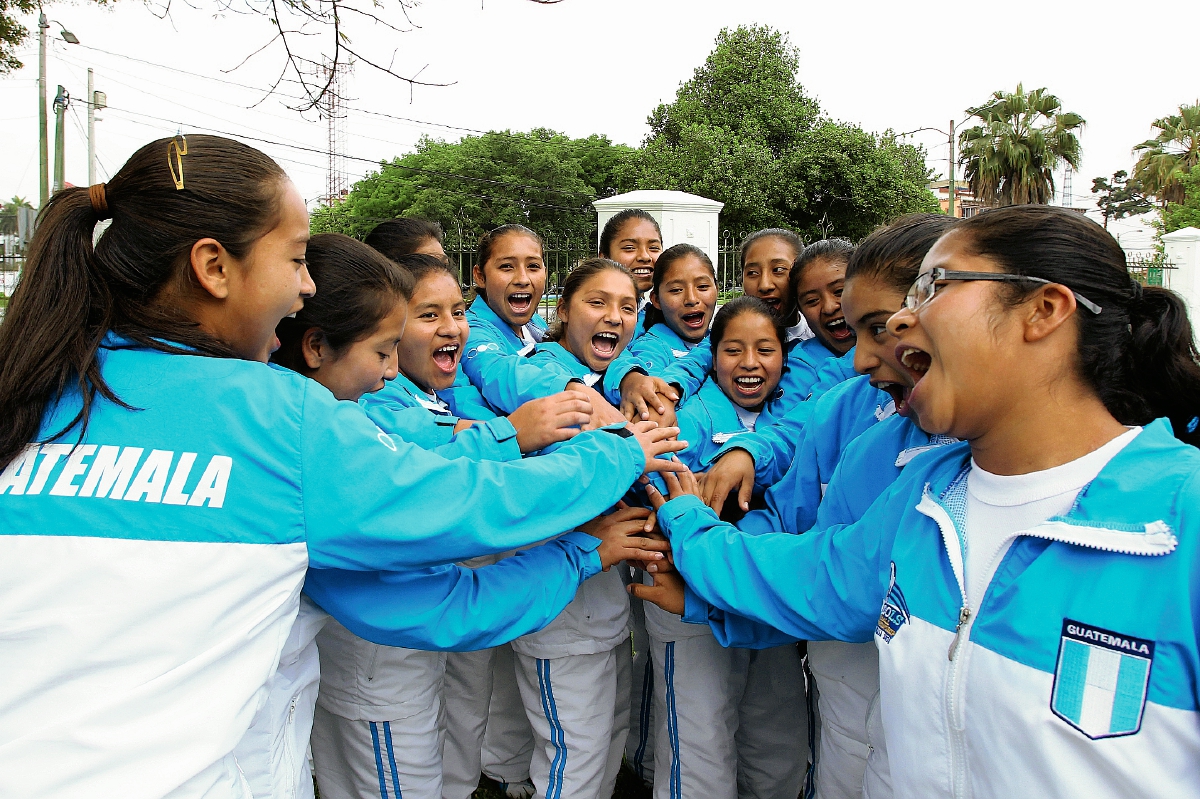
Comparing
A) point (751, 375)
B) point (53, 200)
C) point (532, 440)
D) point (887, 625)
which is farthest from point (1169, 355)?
point (53, 200)

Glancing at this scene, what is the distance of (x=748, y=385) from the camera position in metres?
3.28

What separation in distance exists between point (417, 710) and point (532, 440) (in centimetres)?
97

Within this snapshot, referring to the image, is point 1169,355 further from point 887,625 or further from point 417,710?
point 417,710

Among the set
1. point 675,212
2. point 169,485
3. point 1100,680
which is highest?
point 675,212

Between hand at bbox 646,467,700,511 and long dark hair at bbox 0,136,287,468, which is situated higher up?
long dark hair at bbox 0,136,287,468

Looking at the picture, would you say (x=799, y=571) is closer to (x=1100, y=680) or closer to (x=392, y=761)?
(x=1100, y=680)

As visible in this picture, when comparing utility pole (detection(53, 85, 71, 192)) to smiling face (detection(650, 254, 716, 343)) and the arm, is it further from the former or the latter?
the arm

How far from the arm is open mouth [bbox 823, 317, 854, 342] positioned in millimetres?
1789

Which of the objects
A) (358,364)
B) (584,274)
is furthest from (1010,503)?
(584,274)

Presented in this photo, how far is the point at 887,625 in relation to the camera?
166 centimetres

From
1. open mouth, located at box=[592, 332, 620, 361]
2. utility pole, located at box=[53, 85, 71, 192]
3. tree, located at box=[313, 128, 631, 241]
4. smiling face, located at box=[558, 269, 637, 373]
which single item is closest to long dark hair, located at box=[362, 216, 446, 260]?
smiling face, located at box=[558, 269, 637, 373]

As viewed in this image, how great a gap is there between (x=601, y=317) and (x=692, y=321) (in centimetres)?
70

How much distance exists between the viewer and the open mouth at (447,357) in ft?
9.61

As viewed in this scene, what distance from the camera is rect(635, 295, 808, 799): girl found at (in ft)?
9.16
